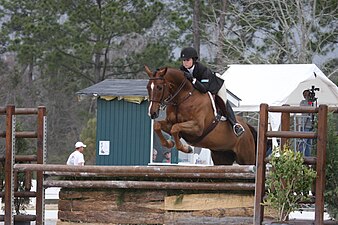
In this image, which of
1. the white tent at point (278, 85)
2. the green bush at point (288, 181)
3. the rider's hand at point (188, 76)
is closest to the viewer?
the green bush at point (288, 181)

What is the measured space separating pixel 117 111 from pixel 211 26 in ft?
35.2

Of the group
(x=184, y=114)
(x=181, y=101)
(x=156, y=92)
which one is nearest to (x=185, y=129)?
(x=184, y=114)

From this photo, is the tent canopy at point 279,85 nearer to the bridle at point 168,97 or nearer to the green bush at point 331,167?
the bridle at point 168,97

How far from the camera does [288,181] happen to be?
940cm

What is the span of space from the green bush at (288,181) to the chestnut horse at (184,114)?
1982 mm

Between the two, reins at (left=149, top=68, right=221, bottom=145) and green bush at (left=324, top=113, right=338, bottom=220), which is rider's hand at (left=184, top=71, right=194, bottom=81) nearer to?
reins at (left=149, top=68, right=221, bottom=145)

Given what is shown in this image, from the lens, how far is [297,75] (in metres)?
Answer: 22.4

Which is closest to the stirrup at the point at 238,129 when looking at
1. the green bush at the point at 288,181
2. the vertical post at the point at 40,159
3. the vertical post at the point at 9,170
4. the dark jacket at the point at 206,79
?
the dark jacket at the point at 206,79

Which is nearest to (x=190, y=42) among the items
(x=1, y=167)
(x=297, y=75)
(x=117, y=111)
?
(x=117, y=111)

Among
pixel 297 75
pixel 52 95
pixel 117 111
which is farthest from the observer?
pixel 52 95

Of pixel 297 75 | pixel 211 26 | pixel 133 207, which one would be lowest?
pixel 133 207

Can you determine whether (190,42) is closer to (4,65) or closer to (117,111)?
(4,65)

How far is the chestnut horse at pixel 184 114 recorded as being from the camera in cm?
1115

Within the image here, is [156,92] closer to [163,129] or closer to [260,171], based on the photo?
[163,129]
